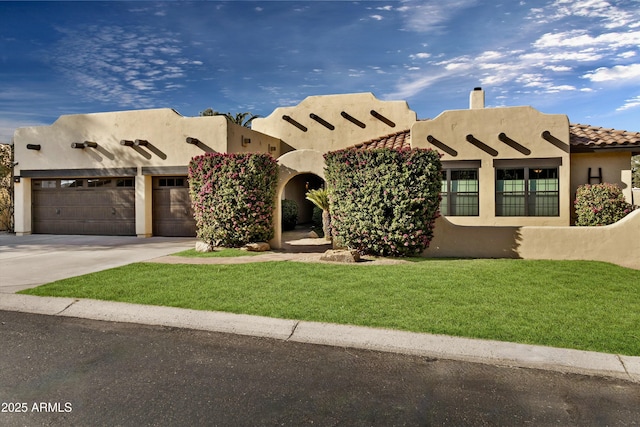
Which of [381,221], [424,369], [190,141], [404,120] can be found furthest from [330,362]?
[404,120]

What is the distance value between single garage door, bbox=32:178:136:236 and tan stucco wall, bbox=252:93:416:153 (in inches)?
335

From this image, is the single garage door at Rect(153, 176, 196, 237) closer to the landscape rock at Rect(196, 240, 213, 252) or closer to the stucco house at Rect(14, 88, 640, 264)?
the stucco house at Rect(14, 88, 640, 264)

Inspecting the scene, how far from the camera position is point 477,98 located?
17.9 m

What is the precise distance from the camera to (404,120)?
830 inches

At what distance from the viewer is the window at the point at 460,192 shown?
15914mm

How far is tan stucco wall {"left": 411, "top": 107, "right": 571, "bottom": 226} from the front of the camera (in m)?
15.1

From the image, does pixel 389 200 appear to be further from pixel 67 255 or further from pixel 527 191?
pixel 67 255

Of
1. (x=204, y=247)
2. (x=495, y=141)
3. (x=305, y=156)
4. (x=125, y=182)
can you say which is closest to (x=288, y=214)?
(x=125, y=182)

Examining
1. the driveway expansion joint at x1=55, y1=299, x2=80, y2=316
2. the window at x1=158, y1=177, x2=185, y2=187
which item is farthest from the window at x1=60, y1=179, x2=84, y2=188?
the driveway expansion joint at x1=55, y1=299, x2=80, y2=316

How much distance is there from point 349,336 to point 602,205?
41.9 ft

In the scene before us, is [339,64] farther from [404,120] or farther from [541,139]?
[541,139]

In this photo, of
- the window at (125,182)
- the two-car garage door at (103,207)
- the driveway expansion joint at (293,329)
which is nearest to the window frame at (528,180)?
the driveway expansion joint at (293,329)

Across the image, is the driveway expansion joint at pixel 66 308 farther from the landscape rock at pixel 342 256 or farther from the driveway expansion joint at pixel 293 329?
the landscape rock at pixel 342 256

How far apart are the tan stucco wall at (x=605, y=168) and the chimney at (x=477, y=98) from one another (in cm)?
433
